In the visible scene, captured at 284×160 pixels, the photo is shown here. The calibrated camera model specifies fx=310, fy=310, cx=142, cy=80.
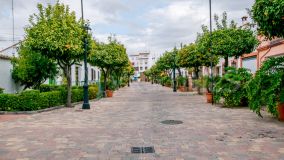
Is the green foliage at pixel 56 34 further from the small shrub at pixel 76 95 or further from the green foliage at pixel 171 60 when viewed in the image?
the green foliage at pixel 171 60

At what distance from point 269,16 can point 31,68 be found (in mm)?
13245

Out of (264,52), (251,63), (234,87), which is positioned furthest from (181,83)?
(234,87)

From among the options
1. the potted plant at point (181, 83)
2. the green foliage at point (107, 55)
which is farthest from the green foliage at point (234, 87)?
the potted plant at point (181, 83)

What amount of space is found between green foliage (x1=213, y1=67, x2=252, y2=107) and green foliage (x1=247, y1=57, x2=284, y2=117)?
3630mm

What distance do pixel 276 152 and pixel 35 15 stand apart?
40.8 ft

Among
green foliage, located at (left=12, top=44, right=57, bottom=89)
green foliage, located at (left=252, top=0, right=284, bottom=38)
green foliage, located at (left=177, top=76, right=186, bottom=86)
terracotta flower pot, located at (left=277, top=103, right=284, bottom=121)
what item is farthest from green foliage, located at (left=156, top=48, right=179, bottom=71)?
green foliage, located at (left=252, top=0, right=284, bottom=38)

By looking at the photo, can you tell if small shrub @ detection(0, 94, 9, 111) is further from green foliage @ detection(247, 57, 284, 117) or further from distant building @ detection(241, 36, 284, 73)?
distant building @ detection(241, 36, 284, 73)

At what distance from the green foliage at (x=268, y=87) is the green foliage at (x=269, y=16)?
1336 mm

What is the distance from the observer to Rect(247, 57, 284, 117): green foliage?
390 inches

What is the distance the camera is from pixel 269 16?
8.57m

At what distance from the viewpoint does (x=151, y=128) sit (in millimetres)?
9320

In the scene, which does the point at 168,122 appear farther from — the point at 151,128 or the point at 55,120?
the point at 55,120

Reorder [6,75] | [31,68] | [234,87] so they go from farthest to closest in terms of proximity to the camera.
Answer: [6,75]
[31,68]
[234,87]

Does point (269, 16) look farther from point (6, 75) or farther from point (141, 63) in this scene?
point (141, 63)
